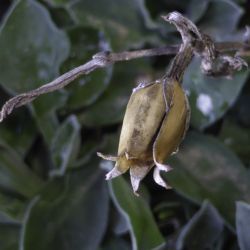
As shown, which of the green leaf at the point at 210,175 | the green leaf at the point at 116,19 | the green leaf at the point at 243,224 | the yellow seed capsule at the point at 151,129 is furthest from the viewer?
the green leaf at the point at 116,19

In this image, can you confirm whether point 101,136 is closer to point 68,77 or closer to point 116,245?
point 116,245

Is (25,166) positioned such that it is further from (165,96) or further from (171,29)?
(165,96)

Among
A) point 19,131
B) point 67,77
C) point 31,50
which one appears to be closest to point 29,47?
point 31,50

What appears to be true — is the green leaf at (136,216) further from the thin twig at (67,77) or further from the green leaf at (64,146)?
the thin twig at (67,77)

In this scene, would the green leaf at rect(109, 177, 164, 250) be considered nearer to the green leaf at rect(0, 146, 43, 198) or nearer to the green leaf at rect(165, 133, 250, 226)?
the green leaf at rect(165, 133, 250, 226)

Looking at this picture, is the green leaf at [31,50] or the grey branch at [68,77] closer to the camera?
the grey branch at [68,77]

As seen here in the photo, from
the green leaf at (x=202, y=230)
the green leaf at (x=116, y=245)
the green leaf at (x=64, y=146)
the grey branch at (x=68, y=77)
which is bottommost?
the green leaf at (x=116, y=245)

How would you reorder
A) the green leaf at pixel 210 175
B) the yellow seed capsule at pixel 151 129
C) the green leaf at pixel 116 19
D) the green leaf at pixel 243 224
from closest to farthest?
the yellow seed capsule at pixel 151 129, the green leaf at pixel 243 224, the green leaf at pixel 210 175, the green leaf at pixel 116 19

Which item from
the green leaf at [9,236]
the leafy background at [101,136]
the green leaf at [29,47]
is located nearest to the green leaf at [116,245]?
the leafy background at [101,136]
